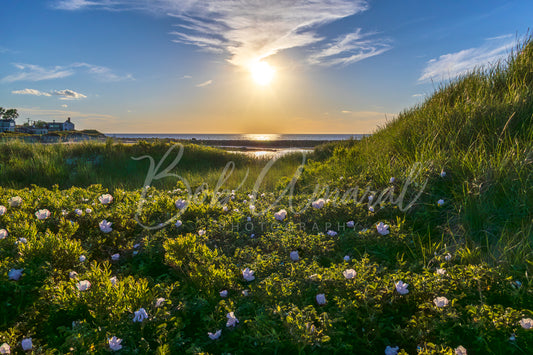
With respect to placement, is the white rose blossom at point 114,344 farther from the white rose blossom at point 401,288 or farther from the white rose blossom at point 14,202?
the white rose blossom at point 14,202

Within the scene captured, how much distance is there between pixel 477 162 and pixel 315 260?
10.3 ft

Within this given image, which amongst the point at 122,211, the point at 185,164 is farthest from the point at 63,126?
the point at 122,211

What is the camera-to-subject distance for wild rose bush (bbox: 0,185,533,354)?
7.87 ft

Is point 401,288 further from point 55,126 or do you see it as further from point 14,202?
point 55,126

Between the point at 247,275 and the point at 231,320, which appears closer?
the point at 231,320

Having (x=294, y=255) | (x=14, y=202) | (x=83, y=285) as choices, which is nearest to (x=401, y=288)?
(x=294, y=255)

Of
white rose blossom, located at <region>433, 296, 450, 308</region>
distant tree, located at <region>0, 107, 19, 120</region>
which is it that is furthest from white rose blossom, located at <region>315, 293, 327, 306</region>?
distant tree, located at <region>0, 107, 19, 120</region>

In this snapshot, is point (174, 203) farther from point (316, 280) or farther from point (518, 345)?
point (518, 345)

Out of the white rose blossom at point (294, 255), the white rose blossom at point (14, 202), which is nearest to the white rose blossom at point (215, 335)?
the white rose blossom at point (294, 255)

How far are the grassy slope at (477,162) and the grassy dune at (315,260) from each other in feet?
0.09

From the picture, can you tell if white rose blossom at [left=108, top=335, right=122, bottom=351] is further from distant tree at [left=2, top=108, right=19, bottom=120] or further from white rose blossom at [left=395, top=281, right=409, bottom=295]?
distant tree at [left=2, top=108, right=19, bottom=120]

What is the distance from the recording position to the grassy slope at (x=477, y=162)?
402 centimetres

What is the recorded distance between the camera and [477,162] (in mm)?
4699

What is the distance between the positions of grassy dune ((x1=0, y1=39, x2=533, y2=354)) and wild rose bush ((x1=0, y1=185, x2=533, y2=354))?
2cm
